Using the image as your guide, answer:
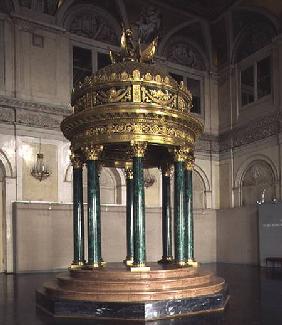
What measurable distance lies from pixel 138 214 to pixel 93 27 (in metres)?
9.79

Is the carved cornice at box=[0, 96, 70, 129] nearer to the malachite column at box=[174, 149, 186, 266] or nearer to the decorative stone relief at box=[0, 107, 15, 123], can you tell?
the decorative stone relief at box=[0, 107, 15, 123]

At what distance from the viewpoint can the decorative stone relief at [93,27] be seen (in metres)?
14.8

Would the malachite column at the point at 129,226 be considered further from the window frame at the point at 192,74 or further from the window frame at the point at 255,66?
the window frame at the point at 192,74

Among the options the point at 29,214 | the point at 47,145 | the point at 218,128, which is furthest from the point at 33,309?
the point at 218,128

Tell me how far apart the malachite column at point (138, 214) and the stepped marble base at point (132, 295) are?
0.21 meters

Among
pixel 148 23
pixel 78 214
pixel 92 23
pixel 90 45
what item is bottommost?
pixel 78 214

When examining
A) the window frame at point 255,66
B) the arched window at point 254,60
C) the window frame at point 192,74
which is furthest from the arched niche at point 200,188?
the arched window at point 254,60

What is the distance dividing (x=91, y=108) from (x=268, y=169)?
9.20 m

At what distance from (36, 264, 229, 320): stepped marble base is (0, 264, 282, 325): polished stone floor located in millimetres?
181

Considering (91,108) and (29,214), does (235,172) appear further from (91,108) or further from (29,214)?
(91,108)

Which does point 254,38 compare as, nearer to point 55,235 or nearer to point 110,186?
point 110,186

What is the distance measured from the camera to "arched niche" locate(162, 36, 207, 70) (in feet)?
55.0

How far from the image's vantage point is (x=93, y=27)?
15.1 meters

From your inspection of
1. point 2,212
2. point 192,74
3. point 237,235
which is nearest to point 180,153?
point 2,212
